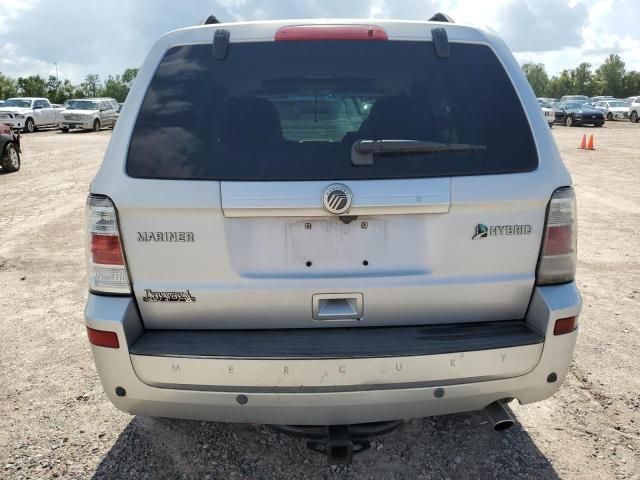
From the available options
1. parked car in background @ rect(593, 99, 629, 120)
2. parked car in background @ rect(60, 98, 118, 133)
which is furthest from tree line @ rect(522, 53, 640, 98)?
parked car in background @ rect(60, 98, 118, 133)

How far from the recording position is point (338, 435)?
99.2 inches

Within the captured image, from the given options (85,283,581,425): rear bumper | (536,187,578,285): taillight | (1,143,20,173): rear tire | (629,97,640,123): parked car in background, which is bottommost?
(629,97,640,123): parked car in background

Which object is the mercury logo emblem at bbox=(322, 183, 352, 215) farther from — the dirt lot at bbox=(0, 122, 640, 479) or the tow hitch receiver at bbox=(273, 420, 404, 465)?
the dirt lot at bbox=(0, 122, 640, 479)

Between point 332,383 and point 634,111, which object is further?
point 634,111

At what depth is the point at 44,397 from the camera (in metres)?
3.67

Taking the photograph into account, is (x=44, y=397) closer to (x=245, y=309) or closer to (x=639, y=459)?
(x=245, y=309)

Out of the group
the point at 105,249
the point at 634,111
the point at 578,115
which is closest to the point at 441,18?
the point at 105,249

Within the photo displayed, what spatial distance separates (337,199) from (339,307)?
49 cm

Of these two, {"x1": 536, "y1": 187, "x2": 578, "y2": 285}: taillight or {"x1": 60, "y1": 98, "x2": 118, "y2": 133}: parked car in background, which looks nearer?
{"x1": 536, "y1": 187, "x2": 578, "y2": 285}: taillight

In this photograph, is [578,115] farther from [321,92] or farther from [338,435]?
[338,435]

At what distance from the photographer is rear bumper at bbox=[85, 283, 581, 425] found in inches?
91.4

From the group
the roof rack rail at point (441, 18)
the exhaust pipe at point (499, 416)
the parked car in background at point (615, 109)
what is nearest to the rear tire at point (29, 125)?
the roof rack rail at point (441, 18)

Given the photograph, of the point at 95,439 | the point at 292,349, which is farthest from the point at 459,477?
the point at 95,439

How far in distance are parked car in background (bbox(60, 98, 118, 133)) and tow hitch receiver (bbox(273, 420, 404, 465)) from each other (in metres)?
31.1
